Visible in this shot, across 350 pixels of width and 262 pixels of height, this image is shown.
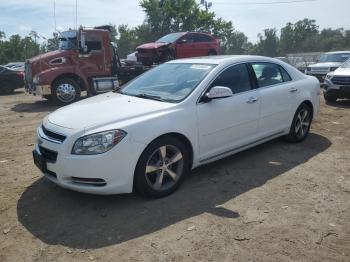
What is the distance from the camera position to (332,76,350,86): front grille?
10656 millimetres

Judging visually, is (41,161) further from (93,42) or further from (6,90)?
(6,90)

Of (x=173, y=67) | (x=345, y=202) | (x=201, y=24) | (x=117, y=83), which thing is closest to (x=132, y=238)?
(x=345, y=202)

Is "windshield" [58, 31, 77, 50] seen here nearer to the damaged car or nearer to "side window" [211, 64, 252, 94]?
the damaged car

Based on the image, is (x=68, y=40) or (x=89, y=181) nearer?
(x=89, y=181)

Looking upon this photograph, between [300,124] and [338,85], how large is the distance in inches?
202

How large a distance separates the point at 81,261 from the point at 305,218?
2261 millimetres

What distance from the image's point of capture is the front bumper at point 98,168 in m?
3.89

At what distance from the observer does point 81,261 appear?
10.6 ft

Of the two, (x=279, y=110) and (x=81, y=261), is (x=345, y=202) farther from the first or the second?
(x=81, y=261)

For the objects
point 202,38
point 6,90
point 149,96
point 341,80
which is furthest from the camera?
point 202,38

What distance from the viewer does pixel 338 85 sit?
10.8m

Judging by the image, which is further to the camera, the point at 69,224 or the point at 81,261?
the point at 69,224

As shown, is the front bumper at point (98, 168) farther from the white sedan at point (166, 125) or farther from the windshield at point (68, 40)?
the windshield at point (68, 40)

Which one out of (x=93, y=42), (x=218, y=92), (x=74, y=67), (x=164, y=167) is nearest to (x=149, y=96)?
(x=218, y=92)
